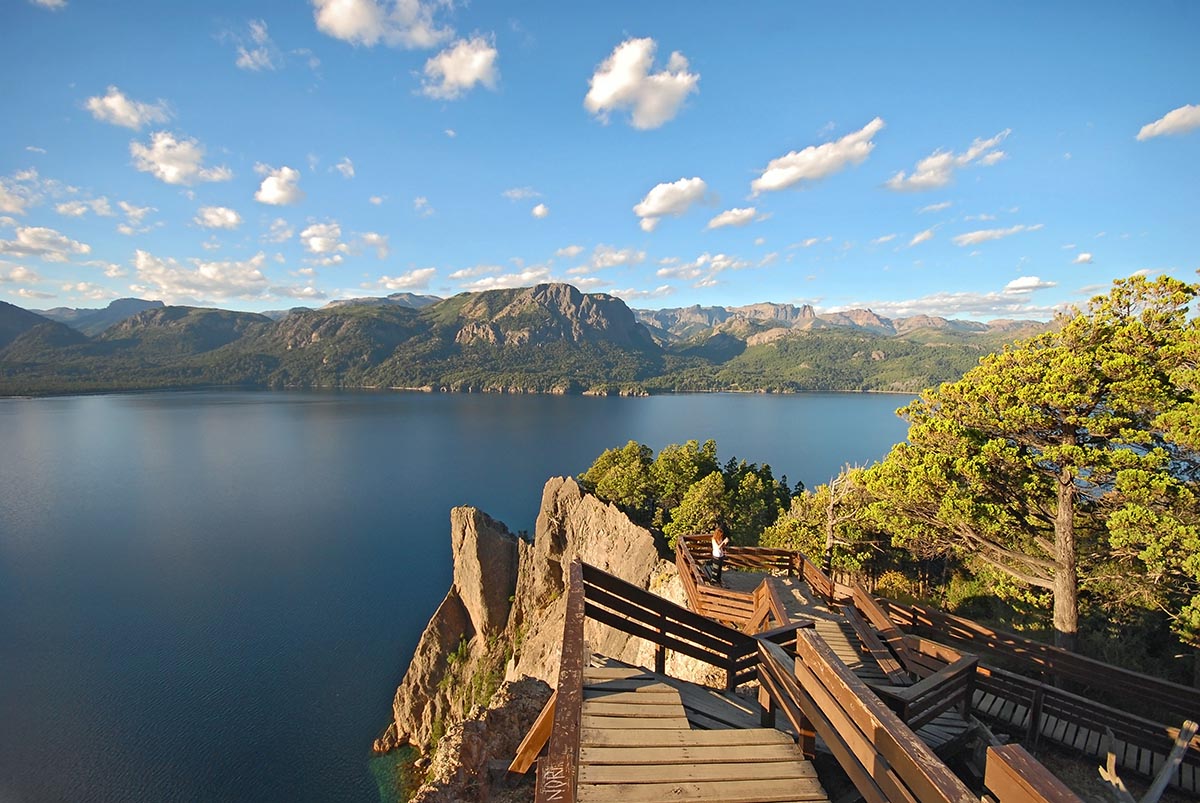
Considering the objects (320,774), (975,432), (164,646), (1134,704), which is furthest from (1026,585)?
(164,646)

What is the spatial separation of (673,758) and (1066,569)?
13.6 meters

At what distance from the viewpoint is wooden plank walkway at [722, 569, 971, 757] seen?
696 centimetres

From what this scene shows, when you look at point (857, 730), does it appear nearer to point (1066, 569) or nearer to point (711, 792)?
point (711, 792)

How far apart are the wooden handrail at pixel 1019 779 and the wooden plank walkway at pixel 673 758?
172cm

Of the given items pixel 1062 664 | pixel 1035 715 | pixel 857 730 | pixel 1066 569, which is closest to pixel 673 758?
pixel 857 730

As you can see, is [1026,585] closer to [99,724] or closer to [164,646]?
[99,724]

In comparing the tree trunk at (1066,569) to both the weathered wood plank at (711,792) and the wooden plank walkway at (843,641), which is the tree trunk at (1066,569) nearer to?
the wooden plank walkway at (843,641)

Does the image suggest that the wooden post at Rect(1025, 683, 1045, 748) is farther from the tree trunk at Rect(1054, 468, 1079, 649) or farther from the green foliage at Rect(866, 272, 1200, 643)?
the tree trunk at Rect(1054, 468, 1079, 649)

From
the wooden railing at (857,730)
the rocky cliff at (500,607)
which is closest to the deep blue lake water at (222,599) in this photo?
the rocky cliff at (500,607)

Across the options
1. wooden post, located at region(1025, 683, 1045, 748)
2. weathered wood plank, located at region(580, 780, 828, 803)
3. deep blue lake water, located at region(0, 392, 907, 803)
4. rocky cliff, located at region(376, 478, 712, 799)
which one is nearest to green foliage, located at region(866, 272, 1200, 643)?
wooden post, located at region(1025, 683, 1045, 748)

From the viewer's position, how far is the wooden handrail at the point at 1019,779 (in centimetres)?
187

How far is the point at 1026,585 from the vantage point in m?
15.4

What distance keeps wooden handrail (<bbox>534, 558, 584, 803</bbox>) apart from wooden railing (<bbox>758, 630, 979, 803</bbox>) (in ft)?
4.99

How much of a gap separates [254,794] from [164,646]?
15813 mm
